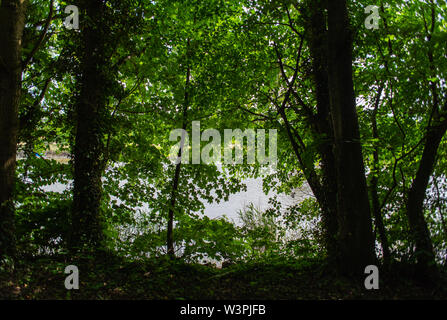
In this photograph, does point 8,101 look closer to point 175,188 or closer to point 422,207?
point 175,188

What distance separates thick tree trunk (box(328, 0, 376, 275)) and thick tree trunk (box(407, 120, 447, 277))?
1.79 feet

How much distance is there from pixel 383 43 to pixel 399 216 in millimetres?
2504

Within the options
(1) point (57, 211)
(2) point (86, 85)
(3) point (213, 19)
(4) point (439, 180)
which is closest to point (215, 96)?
(3) point (213, 19)

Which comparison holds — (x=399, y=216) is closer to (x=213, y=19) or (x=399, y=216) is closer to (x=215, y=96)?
(x=215, y=96)

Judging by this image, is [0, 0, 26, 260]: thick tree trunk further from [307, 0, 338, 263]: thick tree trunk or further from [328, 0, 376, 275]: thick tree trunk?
[307, 0, 338, 263]: thick tree trunk

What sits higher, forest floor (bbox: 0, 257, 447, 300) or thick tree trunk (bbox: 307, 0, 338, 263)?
thick tree trunk (bbox: 307, 0, 338, 263)

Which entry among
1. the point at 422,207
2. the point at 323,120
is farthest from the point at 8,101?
the point at 422,207

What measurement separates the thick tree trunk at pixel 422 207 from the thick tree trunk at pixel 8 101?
14.9 feet

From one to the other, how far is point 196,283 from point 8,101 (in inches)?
116

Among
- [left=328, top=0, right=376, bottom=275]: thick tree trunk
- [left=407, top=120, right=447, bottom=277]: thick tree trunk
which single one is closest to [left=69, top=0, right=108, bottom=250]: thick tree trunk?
[left=328, top=0, right=376, bottom=275]: thick tree trunk

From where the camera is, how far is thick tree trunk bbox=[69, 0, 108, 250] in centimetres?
470

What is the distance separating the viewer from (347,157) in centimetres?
356

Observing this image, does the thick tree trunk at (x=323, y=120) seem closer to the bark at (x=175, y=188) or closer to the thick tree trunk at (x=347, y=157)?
the thick tree trunk at (x=347, y=157)

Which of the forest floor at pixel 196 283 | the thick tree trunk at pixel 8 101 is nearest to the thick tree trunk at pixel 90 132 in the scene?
the forest floor at pixel 196 283
